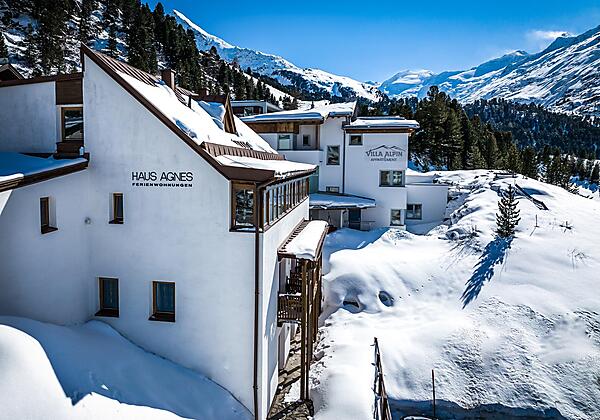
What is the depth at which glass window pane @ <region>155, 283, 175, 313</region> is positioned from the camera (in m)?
11.9

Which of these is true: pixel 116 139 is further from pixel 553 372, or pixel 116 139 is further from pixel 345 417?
pixel 553 372

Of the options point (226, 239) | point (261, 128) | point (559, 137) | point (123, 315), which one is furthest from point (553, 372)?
point (559, 137)

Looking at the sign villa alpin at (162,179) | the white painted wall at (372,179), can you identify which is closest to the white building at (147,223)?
the sign villa alpin at (162,179)

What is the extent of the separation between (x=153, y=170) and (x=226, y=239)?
2.85 meters

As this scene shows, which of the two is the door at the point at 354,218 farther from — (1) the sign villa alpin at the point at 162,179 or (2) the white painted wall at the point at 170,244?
(1) the sign villa alpin at the point at 162,179

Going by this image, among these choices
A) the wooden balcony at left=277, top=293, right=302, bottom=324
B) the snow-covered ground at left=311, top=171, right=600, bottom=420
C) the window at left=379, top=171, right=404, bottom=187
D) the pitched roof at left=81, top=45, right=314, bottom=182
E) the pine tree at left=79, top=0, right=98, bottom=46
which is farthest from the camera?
the pine tree at left=79, top=0, right=98, bottom=46

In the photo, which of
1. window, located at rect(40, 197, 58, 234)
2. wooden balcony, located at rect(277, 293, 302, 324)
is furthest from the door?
window, located at rect(40, 197, 58, 234)

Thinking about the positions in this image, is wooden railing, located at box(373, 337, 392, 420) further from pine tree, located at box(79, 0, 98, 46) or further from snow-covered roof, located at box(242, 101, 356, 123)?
pine tree, located at box(79, 0, 98, 46)

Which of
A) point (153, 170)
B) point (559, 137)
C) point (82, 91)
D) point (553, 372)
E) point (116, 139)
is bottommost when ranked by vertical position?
point (553, 372)

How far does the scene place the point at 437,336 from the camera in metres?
16.9

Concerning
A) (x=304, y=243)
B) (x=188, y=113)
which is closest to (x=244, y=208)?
(x=304, y=243)

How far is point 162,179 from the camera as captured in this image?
452 inches

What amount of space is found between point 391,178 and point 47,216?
2315 cm

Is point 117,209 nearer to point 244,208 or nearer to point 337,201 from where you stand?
point 244,208
